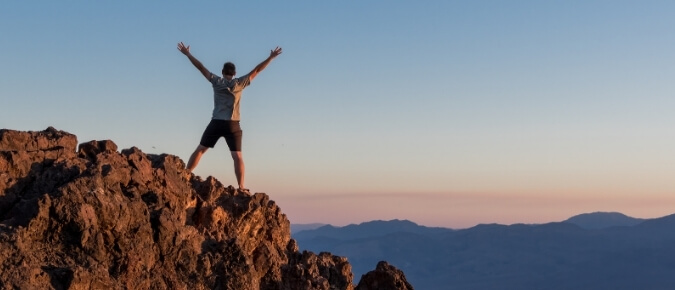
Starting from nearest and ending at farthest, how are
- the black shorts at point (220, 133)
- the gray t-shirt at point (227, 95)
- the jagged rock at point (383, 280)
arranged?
the jagged rock at point (383, 280)
the gray t-shirt at point (227, 95)
the black shorts at point (220, 133)

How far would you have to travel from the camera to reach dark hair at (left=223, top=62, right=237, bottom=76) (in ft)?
40.5

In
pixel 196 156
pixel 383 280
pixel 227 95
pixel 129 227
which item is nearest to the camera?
pixel 129 227

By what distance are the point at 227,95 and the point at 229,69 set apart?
353 mm

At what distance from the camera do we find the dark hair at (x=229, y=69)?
12.3m

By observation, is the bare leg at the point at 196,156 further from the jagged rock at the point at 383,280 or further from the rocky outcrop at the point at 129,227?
the jagged rock at the point at 383,280

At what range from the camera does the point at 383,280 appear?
12.1 meters

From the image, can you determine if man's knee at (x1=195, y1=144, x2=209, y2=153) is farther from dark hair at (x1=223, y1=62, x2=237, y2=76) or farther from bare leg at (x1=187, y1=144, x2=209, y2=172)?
dark hair at (x1=223, y1=62, x2=237, y2=76)

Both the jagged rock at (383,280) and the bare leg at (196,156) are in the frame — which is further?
the bare leg at (196,156)

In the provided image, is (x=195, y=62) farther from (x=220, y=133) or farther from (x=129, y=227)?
(x=129, y=227)

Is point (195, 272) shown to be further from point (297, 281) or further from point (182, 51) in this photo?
point (182, 51)

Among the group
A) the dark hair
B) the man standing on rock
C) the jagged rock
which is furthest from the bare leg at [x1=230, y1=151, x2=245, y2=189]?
the jagged rock

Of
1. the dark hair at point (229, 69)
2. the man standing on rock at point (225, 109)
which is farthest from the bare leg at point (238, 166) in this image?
the dark hair at point (229, 69)

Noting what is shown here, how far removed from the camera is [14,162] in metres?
9.46

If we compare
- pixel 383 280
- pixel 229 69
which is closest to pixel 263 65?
pixel 229 69
